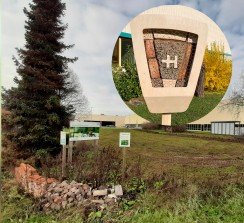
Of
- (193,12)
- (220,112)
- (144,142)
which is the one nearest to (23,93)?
(144,142)

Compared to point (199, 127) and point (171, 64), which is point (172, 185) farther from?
point (199, 127)

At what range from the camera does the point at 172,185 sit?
7.03 m

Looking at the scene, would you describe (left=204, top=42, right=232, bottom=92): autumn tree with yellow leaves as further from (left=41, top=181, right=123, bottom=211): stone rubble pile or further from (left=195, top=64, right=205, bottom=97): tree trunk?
(left=41, top=181, right=123, bottom=211): stone rubble pile

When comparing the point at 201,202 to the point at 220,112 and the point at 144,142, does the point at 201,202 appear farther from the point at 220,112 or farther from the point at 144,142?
the point at 220,112

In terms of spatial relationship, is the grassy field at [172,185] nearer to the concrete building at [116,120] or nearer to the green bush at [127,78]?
the concrete building at [116,120]

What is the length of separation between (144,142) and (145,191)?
239 cm

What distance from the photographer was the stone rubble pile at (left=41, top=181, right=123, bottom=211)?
20.7 ft

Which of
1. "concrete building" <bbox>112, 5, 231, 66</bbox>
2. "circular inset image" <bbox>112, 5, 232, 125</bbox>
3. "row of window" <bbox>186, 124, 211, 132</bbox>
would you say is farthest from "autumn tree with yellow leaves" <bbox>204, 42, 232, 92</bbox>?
"row of window" <bbox>186, 124, 211, 132</bbox>

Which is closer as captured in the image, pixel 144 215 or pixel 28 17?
pixel 144 215

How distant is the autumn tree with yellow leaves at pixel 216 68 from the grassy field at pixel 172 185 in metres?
1.42

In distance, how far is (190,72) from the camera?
27.7ft

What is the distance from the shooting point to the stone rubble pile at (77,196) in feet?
20.7

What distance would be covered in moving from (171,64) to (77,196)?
11.8ft

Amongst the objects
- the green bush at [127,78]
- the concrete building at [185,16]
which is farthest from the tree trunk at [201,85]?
the green bush at [127,78]
